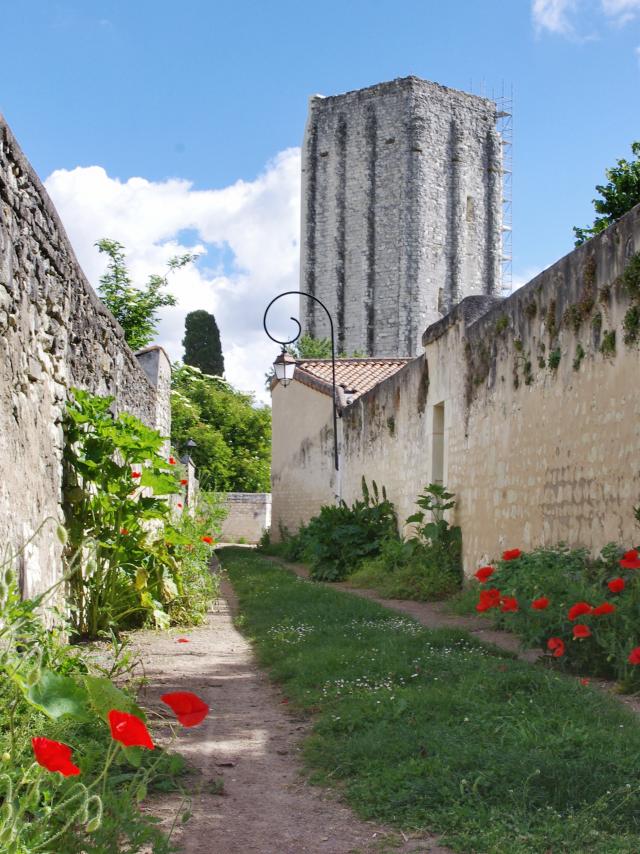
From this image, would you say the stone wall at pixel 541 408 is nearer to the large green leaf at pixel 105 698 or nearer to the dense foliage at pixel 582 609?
the dense foliage at pixel 582 609

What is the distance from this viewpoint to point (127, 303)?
15227mm

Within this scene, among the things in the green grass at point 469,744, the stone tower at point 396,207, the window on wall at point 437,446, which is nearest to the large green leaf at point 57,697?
the green grass at point 469,744

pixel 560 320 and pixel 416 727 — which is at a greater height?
pixel 560 320

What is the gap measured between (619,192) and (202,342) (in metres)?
30.8

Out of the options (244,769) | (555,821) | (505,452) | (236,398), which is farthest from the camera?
(236,398)

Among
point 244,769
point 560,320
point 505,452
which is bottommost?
point 244,769

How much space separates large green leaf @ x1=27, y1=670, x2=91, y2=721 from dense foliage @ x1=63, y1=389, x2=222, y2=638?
336 cm

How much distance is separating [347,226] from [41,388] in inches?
1600

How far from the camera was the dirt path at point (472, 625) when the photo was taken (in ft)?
15.9

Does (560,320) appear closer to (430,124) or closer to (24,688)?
(24,688)

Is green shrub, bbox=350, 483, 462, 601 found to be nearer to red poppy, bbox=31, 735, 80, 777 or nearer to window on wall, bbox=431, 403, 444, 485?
window on wall, bbox=431, 403, 444, 485

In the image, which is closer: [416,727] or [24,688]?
[24,688]

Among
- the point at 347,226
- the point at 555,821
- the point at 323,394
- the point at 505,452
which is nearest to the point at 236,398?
the point at 347,226

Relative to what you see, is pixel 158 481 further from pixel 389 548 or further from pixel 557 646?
pixel 389 548
